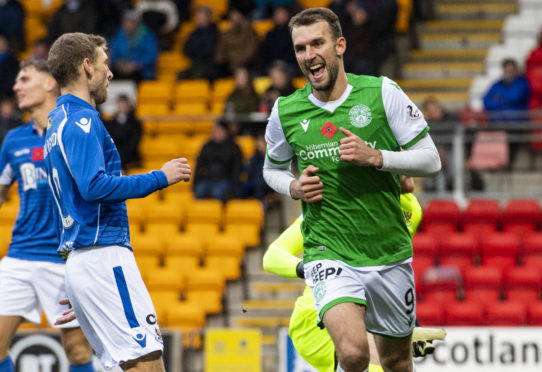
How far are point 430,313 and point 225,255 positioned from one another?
2625 millimetres

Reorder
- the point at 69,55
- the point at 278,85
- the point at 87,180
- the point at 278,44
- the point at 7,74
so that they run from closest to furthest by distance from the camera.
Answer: the point at 87,180, the point at 69,55, the point at 278,85, the point at 278,44, the point at 7,74

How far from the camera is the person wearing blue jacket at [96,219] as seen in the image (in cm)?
538

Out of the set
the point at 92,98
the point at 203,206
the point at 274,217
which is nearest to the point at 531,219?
the point at 274,217

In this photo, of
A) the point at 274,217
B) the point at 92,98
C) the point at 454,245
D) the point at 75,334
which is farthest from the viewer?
the point at 274,217

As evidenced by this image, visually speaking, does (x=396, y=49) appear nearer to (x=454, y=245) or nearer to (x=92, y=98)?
(x=454, y=245)

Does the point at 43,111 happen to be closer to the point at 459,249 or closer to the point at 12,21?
the point at 459,249

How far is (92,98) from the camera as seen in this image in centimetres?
573

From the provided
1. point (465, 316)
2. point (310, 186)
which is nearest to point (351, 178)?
point (310, 186)

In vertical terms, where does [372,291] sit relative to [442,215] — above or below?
above

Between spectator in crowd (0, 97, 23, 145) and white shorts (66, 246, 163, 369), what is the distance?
8.47 meters

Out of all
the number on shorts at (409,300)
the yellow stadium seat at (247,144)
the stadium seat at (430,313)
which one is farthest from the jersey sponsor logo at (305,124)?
the yellow stadium seat at (247,144)

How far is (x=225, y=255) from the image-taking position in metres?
12.3

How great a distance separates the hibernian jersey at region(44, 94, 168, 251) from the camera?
5.34 metres

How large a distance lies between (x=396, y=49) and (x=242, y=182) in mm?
3704
